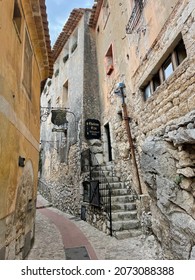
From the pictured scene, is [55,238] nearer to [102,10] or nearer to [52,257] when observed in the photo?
[52,257]

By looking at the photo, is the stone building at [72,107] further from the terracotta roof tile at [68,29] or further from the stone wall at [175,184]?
the stone wall at [175,184]

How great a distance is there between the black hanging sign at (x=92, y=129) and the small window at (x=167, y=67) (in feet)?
15.7

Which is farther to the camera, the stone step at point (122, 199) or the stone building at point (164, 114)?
the stone step at point (122, 199)

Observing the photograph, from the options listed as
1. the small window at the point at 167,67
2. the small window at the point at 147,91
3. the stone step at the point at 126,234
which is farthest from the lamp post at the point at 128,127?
the small window at the point at 167,67

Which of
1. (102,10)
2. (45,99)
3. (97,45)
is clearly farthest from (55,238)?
(45,99)

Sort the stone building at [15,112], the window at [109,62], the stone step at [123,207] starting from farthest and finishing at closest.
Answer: the window at [109,62], the stone step at [123,207], the stone building at [15,112]

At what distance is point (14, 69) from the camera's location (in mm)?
2941

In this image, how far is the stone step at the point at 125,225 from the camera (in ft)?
15.2

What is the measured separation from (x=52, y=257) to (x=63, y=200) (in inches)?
236

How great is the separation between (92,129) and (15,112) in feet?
17.9

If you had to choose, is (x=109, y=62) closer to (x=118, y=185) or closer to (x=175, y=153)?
(x=118, y=185)

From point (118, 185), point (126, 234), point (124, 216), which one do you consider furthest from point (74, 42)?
point (126, 234)

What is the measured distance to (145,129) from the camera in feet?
15.0

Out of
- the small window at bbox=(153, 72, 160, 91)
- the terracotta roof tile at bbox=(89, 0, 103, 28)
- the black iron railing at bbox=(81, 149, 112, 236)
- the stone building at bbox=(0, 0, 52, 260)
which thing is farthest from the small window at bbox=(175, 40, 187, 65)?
the terracotta roof tile at bbox=(89, 0, 103, 28)
